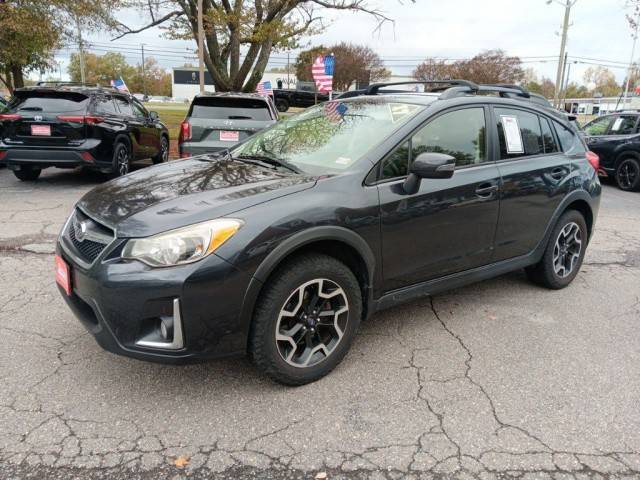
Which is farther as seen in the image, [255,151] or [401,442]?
[255,151]

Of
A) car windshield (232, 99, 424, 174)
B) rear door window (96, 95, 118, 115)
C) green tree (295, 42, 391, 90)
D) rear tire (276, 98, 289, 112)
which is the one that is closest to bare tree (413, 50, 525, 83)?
green tree (295, 42, 391, 90)

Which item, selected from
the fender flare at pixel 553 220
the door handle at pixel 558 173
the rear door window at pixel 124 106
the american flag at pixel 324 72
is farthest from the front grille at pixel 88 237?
the american flag at pixel 324 72

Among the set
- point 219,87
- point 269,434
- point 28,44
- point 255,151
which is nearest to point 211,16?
point 219,87

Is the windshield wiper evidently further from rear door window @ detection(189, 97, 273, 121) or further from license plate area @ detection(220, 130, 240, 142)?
rear door window @ detection(189, 97, 273, 121)

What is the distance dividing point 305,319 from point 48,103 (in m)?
7.33

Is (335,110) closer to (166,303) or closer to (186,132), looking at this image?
(166,303)

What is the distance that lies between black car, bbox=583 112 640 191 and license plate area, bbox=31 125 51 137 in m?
10.8

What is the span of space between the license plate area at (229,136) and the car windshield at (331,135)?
12.6ft

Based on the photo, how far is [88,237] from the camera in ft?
9.01

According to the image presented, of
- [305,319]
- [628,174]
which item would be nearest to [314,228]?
[305,319]

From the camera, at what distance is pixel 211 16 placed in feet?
46.8

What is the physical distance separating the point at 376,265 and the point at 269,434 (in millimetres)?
1158

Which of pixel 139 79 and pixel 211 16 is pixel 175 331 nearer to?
pixel 211 16

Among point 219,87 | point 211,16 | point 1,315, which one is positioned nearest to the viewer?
point 1,315
